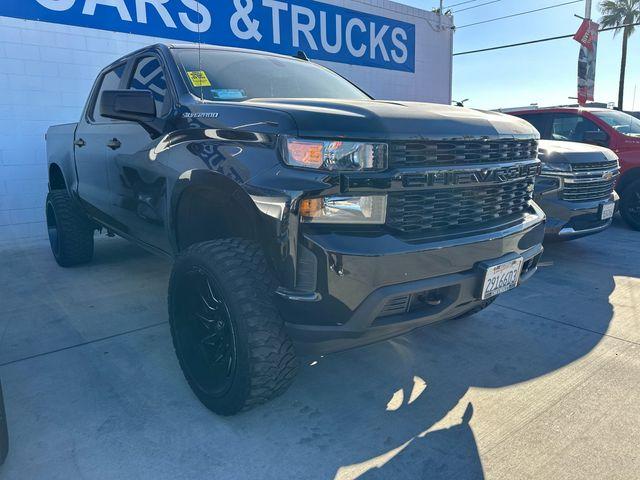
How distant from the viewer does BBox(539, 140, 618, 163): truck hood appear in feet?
16.8

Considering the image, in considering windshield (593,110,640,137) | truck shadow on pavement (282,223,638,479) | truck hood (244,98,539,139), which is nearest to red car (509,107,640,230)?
windshield (593,110,640,137)

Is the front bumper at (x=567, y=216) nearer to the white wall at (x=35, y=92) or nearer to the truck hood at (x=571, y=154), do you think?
the truck hood at (x=571, y=154)

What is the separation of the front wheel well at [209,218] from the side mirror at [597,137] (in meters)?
6.15

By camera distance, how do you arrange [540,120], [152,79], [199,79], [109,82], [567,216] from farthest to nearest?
[540,120] → [567,216] → [109,82] → [152,79] → [199,79]

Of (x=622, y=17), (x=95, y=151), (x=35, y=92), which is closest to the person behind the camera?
(x=95, y=151)

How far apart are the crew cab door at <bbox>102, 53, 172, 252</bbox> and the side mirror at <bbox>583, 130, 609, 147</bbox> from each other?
603cm

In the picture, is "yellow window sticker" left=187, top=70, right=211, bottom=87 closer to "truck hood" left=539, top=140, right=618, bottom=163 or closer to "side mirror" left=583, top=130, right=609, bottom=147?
"truck hood" left=539, top=140, right=618, bottom=163

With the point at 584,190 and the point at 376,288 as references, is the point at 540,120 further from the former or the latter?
the point at 376,288

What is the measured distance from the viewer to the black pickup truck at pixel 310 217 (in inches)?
77.2

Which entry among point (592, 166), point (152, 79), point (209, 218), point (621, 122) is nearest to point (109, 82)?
point (152, 79)

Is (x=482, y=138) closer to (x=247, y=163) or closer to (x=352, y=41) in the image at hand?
(x=247, y=163)

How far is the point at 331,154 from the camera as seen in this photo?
6.49 ft

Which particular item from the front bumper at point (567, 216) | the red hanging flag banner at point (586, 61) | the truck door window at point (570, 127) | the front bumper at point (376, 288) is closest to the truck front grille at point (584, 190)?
A: the front bumper at point (567, 216)

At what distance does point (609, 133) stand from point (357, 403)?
6.17 meters
